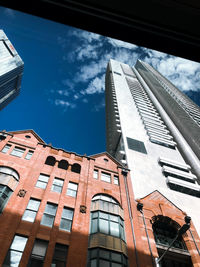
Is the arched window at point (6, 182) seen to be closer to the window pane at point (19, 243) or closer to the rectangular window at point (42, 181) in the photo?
the rectangular window at point (42, 181)

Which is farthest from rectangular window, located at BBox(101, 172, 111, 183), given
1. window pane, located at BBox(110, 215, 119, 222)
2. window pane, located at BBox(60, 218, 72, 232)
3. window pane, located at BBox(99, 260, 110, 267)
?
window pane, located at BBox(99, 260, 110, 267)

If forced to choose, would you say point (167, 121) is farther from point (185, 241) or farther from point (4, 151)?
point (4, 151)

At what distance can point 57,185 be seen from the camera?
68.4ft

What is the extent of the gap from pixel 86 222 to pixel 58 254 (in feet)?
11.8

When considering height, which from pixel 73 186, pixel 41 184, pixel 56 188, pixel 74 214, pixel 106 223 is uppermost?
pixel 73 186

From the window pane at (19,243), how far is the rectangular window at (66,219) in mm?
3211

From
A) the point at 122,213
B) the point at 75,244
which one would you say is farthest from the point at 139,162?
the point at 75,244

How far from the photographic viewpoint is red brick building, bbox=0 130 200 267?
1500 cm

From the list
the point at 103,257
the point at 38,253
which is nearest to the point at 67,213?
the point at 38,253

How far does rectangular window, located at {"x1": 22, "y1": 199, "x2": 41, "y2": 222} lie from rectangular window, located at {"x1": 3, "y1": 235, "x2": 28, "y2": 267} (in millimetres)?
1697

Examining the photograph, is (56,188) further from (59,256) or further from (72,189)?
(59,256)

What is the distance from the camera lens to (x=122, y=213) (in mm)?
20031

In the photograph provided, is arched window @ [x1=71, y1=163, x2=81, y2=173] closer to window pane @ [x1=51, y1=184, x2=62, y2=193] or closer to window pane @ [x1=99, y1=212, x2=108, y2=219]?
window pane @ [x1=51, y1=184, x2=62, y2=193]

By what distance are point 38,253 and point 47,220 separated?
2870mm
